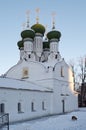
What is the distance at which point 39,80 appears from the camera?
109ft

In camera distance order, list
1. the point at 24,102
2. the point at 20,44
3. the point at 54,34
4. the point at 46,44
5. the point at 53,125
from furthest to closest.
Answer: the point at 20,44, the point at 46,44, the point at 54,34, the point at 24,102, the point at 53,125

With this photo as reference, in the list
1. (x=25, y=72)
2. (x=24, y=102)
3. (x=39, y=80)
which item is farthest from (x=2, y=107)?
(x=25, y=72)

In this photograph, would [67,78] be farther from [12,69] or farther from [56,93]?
[12,69]

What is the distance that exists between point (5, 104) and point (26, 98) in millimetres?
3866

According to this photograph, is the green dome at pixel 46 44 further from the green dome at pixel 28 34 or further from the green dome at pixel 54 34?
the green dome at pixel 28 34

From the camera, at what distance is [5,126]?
59.8 ft

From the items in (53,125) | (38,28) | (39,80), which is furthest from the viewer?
(38,28)

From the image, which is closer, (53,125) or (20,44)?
(53,125)

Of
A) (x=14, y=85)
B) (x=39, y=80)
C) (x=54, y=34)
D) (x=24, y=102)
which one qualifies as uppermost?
(x=54, y=34)

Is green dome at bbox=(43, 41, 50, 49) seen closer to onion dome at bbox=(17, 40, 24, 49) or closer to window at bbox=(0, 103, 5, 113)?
onion dome at bbox=(17, 40, 24, 49)

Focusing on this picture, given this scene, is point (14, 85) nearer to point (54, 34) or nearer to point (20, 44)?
point (54, 34)

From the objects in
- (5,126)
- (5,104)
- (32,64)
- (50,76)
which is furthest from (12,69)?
(5,126)

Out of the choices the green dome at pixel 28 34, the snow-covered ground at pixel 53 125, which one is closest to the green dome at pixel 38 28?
the green dome at pixel 28 34

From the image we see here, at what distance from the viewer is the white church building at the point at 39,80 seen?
25953 millimetres
